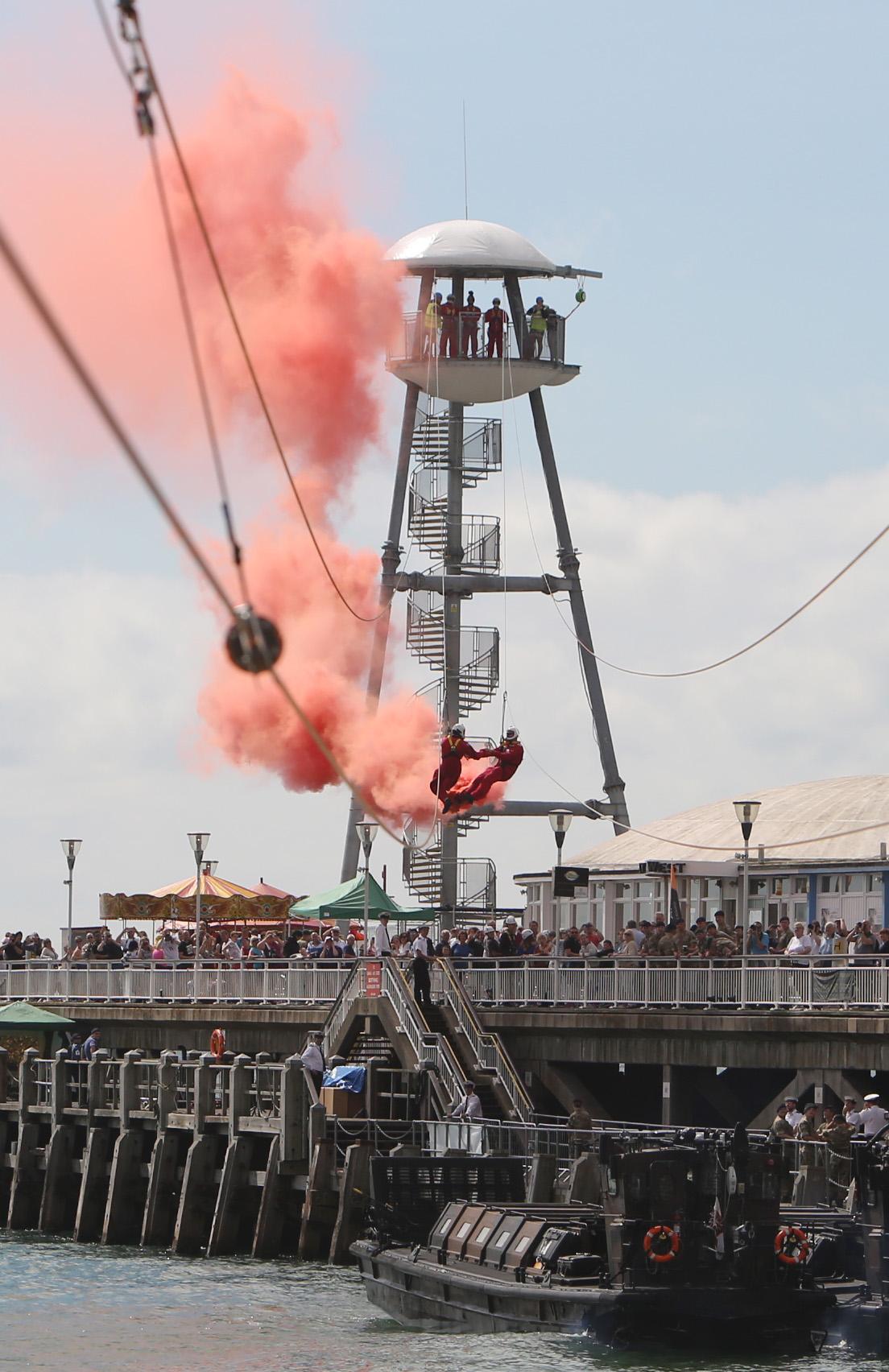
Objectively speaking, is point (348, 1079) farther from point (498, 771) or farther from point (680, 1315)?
point (680, 1315)

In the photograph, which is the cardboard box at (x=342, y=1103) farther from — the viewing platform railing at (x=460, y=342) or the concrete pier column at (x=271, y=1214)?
the viewing platform railing at (x=460, y=342)

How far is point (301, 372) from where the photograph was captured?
62.5 meters

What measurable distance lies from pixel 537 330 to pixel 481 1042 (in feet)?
85.8

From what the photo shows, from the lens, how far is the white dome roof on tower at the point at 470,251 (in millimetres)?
64500

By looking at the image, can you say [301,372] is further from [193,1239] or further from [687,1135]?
[687,1135]

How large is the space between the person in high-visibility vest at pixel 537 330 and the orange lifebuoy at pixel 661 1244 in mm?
37010

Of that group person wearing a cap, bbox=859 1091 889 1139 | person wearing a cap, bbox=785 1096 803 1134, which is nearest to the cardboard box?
person wearing a cap, bbox=785 1096 803 1134

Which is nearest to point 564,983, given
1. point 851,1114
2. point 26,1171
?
point 851,1114

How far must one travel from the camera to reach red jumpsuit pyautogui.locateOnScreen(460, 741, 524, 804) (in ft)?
174

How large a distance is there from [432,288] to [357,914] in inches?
722

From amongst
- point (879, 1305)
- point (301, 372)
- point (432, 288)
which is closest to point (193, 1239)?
point (879, 1305)

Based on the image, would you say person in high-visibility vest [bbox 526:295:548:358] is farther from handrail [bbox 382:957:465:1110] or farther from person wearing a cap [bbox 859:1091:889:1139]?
person wearing a cap [bbox 859:1091:889:1139]

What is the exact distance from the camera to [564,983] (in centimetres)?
4469

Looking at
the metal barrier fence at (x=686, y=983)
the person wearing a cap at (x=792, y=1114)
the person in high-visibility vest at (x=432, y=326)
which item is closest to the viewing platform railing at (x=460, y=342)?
the person in high-visibility vest at (x=432, y=326)
